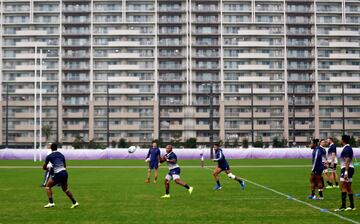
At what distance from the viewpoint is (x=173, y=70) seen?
11044 cm

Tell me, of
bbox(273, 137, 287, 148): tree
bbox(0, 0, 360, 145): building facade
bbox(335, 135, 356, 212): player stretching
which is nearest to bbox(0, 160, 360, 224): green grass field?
bbox(335, 135, 356, 212): player stretching

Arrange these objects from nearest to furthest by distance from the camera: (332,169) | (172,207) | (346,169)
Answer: (346,169) → (172,207) → (332,169)

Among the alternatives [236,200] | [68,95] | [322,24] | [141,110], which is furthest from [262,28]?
[236,200]

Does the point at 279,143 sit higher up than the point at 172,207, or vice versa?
the point at 172,207

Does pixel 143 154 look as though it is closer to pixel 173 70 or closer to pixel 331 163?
pixel 331 163

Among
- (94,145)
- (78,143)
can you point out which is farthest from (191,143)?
(78,143)

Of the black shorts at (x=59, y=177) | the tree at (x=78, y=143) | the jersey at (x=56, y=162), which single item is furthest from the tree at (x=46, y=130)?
the black shorts at (x=59, y=177)

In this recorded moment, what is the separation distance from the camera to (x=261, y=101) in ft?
363

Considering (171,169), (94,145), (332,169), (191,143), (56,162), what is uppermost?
(56,162)

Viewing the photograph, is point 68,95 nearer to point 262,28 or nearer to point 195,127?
point 195,127

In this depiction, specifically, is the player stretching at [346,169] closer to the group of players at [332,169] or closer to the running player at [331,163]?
the group of players at [332,169]

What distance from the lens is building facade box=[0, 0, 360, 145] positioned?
359 ft

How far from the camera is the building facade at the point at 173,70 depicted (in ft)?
359

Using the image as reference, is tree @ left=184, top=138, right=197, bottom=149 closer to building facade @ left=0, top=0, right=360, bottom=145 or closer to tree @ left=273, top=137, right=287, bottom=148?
building facade @ left=0, top=0, right=360, bottom=145
